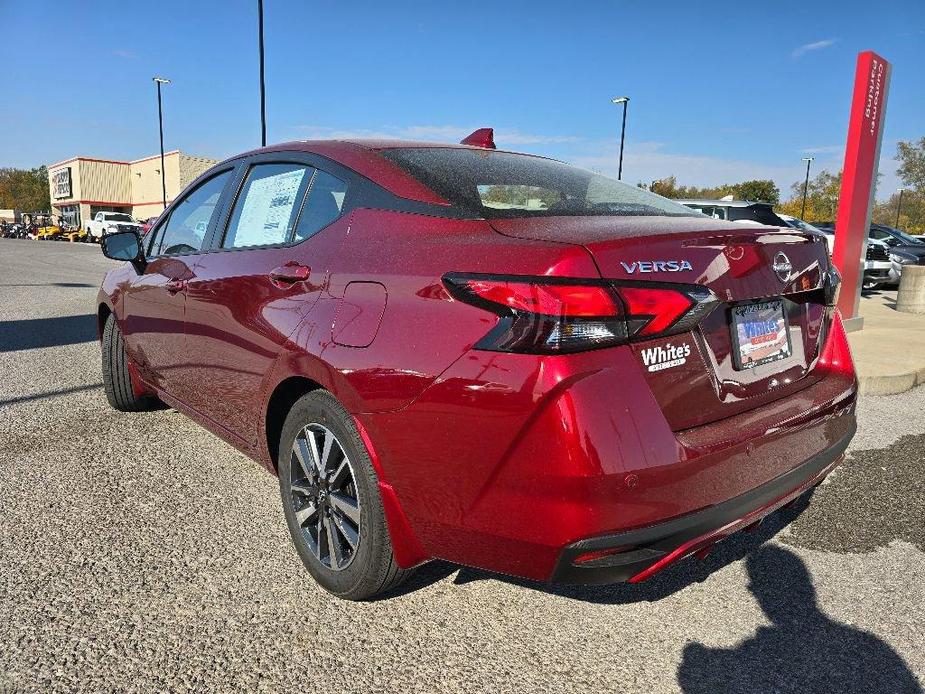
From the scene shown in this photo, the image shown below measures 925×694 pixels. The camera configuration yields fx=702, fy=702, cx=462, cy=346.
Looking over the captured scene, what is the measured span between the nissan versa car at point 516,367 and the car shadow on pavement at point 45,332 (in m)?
5.35

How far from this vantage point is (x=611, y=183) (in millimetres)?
2998

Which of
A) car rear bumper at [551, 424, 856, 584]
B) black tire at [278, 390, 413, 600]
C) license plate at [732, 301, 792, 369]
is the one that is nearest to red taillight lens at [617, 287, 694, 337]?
license plate at [732, 301, 792, 369]

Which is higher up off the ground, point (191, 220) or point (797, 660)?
point (191, 220)

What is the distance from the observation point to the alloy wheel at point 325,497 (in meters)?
2.33

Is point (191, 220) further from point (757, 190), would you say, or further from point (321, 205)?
point (757, 190)

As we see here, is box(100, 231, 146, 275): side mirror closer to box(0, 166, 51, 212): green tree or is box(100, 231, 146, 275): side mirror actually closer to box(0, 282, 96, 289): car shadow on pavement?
box(0, 282, 96, 289): car shadow on pavement

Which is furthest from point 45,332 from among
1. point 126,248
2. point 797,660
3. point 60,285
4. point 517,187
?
point 797,660

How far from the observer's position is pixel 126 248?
4.16 metres

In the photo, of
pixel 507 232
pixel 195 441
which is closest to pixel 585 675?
pixel 507 232

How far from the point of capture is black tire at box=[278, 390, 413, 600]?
7.16 feet

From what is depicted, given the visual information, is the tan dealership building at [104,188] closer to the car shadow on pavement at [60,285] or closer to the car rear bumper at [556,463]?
the car shadow on pavement at [60,285]

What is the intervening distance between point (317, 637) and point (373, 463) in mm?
610

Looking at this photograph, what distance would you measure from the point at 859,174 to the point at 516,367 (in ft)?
29.2

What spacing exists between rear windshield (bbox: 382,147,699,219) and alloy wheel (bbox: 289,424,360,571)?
924 millimetres
